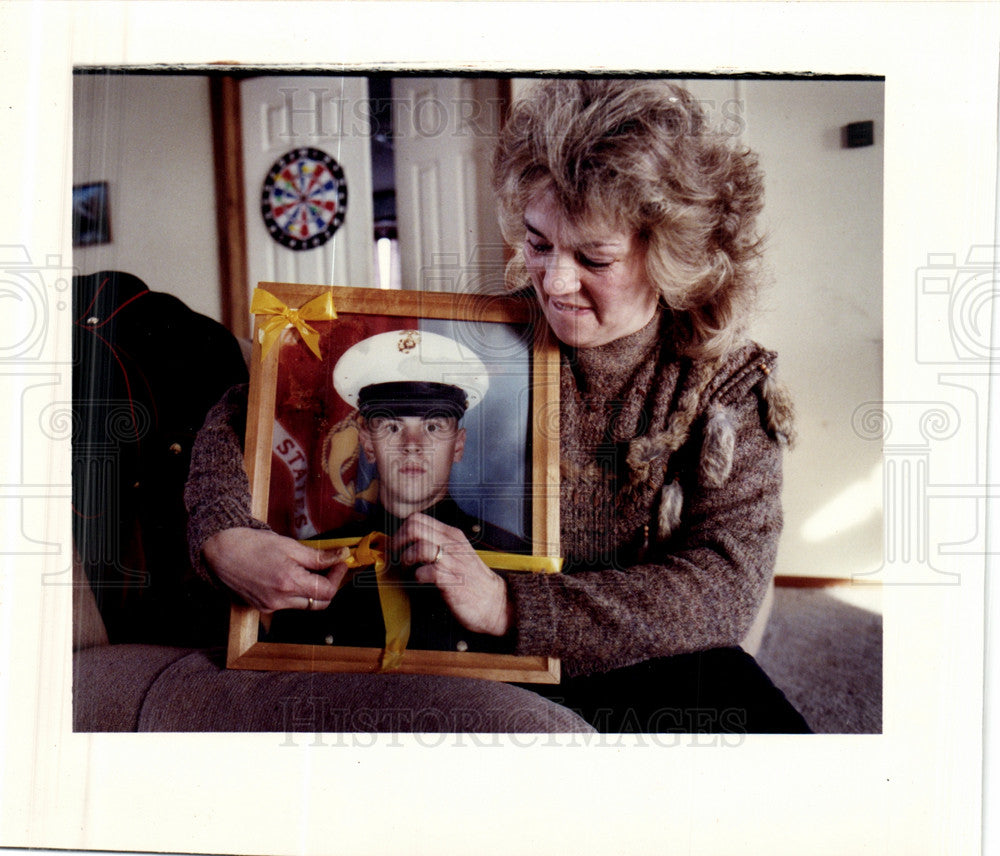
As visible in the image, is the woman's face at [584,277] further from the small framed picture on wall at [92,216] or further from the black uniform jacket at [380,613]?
the small framed picture on wall at [92,216]

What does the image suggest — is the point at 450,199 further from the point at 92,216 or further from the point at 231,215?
the point at 92,216

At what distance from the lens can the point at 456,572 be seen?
1.32 meters

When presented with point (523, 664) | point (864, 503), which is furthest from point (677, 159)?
point (523, 664)

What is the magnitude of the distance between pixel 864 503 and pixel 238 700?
106cm

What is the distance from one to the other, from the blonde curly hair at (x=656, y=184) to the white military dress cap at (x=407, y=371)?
0.15 m

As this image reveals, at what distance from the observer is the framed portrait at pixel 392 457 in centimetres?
133

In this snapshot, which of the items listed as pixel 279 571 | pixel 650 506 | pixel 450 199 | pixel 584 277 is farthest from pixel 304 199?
pixel 650 506

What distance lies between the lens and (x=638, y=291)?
1314 millimetres

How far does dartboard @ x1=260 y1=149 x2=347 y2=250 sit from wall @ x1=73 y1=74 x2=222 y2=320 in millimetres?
103

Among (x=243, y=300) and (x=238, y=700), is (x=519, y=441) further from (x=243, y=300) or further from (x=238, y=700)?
(x=238, y=700)

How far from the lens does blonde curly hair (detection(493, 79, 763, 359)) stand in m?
1.29

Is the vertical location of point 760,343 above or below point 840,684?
above

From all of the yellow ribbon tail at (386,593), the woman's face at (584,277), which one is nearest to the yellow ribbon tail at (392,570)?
the yellow ribbon tail at (386,593)

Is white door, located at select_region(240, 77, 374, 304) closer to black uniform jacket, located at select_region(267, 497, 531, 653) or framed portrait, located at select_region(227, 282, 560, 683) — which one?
framed portrait, located at select_region(227, 282, 560, 683)
